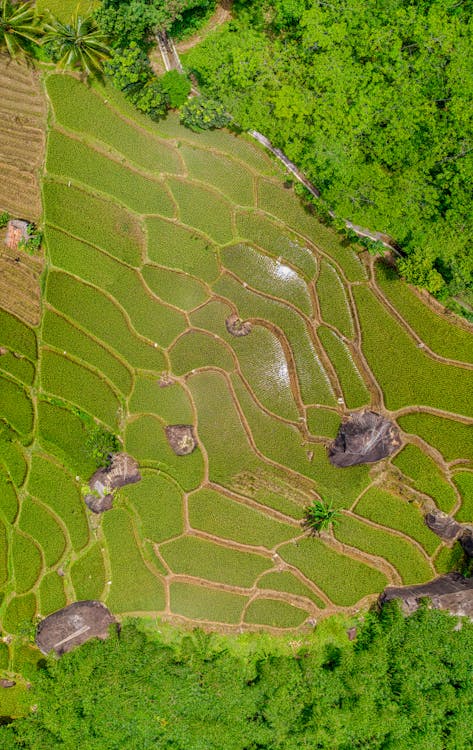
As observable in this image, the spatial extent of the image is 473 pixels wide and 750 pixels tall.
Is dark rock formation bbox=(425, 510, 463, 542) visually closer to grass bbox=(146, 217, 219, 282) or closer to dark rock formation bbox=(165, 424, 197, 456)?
dark rock formation bbox=(165, 424, 197, 456)

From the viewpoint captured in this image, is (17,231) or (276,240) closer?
(276,240)

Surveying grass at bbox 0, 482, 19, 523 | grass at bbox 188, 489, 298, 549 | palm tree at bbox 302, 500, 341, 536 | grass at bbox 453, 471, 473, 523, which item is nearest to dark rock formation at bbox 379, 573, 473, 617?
grass at bbox 453, 471, 473, 523

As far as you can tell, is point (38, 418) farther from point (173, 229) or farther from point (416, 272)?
point (416, 272)

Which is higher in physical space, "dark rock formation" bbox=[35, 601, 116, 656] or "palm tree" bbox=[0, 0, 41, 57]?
"palm tree" bbox=[0, 0, 41, 57]

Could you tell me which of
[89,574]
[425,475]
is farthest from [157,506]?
[425,475]

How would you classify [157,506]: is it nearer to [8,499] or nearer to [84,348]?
[8,499]

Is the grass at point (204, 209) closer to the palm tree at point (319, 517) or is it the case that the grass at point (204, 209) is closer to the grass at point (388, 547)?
the palm tree at point (319, 517)
